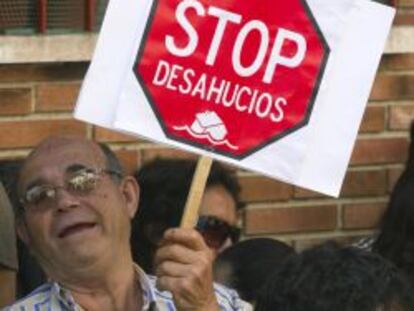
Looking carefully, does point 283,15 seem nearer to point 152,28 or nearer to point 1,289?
point 152,28

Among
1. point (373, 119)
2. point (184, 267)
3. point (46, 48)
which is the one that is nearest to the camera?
point (184, 267)

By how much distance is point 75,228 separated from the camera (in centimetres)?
345

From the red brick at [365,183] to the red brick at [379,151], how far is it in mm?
46

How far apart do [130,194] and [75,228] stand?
293mm

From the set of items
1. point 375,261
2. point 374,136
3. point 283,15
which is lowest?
point 374,136

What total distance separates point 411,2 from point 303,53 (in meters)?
2.14

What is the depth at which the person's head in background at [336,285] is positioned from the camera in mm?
2871

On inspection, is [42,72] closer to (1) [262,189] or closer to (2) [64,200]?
(1) [262,189]

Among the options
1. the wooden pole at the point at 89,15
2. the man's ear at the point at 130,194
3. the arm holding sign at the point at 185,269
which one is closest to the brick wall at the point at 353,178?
the wooden pole at the point at 89,15

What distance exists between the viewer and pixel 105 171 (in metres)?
3.60

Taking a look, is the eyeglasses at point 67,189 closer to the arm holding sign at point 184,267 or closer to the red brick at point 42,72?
the arm holding sign at point 184,267

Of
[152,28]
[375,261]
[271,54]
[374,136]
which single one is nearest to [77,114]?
[152,28]

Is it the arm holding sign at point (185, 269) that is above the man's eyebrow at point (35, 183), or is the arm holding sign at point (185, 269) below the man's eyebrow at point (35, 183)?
above

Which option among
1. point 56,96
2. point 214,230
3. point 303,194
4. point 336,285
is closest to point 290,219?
point 303,194
